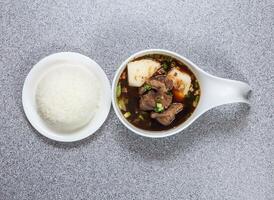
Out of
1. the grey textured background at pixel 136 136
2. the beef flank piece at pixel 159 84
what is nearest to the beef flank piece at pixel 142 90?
the beef flank piece at pixel 159 84

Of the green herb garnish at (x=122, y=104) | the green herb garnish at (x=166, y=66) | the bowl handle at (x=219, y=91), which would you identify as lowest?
the green herb garnish at (x=122, y=104)

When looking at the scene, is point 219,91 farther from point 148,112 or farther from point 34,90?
point 34,90

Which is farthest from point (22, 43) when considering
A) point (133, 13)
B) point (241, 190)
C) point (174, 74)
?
point (241, 190)

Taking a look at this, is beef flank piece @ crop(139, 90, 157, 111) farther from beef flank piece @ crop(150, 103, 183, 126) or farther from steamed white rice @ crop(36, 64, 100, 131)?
steamed white rice @ crop(36, 64, 100, 131)

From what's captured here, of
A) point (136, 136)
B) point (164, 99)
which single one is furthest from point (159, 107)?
point (136, 136)

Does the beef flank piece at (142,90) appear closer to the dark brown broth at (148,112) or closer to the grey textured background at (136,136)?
the dark brown broth at (148,112)

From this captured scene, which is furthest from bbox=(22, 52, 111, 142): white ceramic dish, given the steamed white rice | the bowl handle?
the bowl handle
